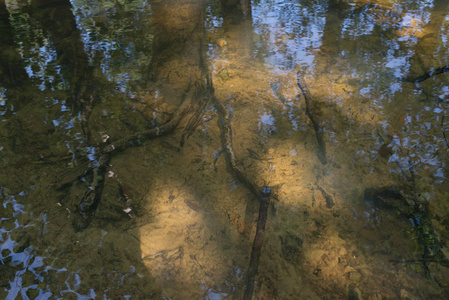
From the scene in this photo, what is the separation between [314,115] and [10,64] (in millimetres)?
5455

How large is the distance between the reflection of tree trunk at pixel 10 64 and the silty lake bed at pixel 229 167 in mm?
45

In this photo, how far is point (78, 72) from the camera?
450 cm

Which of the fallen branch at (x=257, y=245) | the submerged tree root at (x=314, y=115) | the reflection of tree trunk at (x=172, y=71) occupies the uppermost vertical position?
the reflection of tree trunk at (x=172, y=71)

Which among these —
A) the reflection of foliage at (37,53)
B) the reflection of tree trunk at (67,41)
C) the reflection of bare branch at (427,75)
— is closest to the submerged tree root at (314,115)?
the reflection of bare branch at (427,75)

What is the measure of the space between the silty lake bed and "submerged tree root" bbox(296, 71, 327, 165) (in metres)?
0.03

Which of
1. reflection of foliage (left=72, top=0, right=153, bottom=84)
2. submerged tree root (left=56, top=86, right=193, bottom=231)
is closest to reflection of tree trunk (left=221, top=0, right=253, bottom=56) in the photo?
reflection of foliage (left=72, top=0, right=153, bottom=84)

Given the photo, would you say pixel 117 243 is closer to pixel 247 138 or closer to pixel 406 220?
pixel 247 138

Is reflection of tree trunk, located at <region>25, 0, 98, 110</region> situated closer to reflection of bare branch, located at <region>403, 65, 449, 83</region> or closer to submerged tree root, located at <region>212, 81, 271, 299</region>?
submerged tree root, located at <region>212, 81, 271, 299</region>

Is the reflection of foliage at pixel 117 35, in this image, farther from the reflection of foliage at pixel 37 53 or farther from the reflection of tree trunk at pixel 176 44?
the reflection of foliage at pixel 37 53

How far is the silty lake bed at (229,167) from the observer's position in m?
2.03

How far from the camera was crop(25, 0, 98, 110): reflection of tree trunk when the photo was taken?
420 centimetres

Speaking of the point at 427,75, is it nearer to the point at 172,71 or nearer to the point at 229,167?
the point at 229,167

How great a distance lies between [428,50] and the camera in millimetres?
4559

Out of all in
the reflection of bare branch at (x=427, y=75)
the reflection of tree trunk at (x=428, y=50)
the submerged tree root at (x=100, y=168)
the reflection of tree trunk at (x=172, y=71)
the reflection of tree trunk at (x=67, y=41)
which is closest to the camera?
the submerged tree root at (x=100, y=168)
